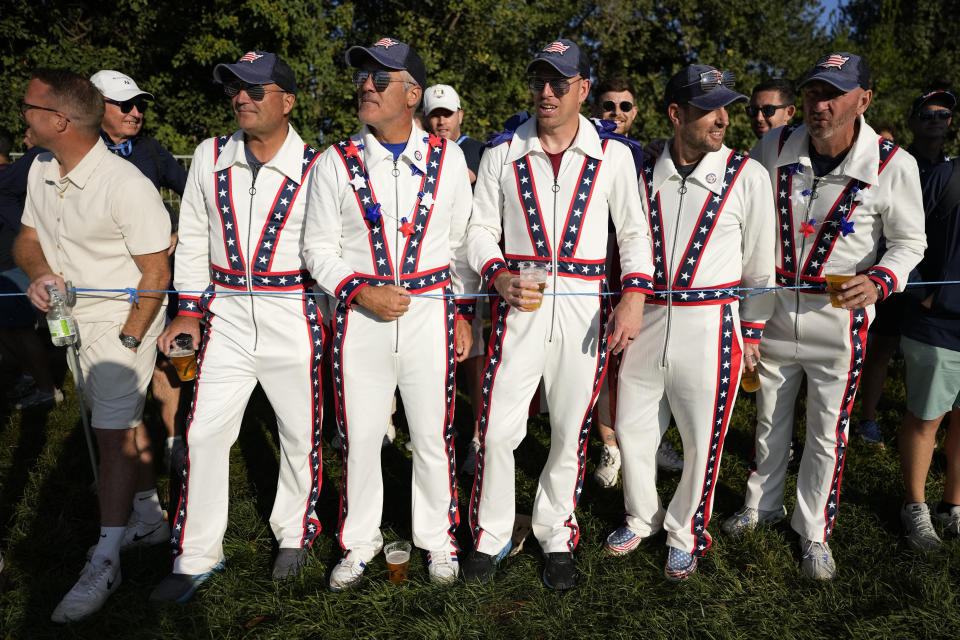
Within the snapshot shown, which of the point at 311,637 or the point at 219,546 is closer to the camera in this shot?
the point at 311,637

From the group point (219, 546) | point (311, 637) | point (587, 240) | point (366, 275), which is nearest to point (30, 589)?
point (219, 546)

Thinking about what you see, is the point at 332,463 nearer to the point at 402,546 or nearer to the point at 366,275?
the point at 402,546

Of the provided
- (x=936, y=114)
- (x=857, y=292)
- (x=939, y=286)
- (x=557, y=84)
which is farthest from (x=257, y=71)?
(x=936, y=114)

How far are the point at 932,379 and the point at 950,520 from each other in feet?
2.98

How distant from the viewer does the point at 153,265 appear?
367cm

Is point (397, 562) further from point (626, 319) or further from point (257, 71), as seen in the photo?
point (257, 71)

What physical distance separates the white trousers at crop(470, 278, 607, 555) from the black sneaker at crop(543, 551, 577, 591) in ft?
0.13

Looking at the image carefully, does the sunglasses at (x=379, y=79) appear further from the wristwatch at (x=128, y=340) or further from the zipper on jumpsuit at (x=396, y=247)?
the wristwatch at (x=128, y=340)

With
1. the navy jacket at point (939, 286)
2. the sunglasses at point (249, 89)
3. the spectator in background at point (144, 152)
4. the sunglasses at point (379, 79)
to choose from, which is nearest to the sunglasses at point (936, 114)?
the navy jacket at point (939, 286)

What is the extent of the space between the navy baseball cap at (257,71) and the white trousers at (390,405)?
3.81 ft

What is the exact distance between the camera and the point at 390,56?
3342mm

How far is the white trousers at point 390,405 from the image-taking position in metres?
3.47

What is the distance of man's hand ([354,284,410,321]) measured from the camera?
3.24 metres

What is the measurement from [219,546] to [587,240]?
2.46 meters
